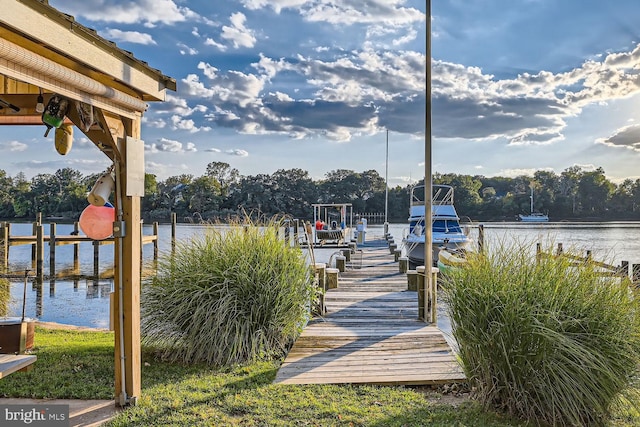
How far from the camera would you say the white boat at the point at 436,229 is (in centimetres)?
1802

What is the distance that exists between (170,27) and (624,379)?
49.4 ft

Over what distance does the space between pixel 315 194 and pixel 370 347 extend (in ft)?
Result: 171

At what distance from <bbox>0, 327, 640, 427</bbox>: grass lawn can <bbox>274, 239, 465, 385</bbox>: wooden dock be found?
0.74 feet

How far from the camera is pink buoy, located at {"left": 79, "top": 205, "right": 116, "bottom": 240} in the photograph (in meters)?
4.45

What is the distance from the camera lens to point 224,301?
18.2ft

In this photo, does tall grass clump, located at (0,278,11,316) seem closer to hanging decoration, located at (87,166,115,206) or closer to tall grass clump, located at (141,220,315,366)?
tall grass clump, located at (141,220,315,366)

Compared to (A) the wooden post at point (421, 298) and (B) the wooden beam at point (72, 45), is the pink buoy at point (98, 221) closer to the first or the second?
(B) the wooden beam at point (72, 45)

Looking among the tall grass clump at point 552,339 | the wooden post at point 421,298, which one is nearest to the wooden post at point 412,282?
the wooden post at point 421,298

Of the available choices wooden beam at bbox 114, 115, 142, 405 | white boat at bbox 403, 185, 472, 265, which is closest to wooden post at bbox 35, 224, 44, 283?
white boat at bbox 403, 185, 472, 265

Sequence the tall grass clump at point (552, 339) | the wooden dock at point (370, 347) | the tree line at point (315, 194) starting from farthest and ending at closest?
the tree line at point (315, 194) → the wooden dock at point (370, 347) → the tall grass clump at point (552, 339)

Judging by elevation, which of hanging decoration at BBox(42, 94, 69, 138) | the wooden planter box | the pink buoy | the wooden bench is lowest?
the wooden planter box

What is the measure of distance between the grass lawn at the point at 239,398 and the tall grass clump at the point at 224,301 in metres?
0.27

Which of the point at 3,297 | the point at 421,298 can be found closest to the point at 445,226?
the point at 421,298

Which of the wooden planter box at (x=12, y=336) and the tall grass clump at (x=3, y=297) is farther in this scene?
the tall grass clump at (x=3, y=297)
